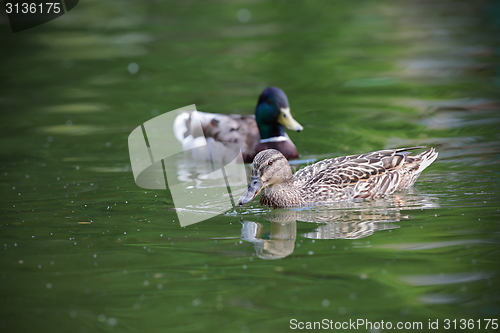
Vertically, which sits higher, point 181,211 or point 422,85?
point 181,211

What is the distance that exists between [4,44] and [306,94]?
9137 millimetres

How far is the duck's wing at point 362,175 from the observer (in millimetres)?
8555

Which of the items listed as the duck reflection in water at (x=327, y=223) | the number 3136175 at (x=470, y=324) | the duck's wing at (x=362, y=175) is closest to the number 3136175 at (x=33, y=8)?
the duck's wing at (x=362, y=175)

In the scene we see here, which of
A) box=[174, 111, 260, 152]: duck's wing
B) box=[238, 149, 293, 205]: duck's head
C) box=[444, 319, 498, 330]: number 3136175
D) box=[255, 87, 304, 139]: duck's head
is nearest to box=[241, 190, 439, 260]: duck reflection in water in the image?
box=[238, 149, 293, 205]: duck's head

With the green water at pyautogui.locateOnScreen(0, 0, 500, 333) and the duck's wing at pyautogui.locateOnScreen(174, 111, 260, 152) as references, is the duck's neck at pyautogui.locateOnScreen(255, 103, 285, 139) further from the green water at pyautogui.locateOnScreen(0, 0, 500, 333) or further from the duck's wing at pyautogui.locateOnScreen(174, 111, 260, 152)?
the green water at pyautogui.locateOnScreen(0, 0, 500, 333)

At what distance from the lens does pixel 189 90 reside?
1462cm

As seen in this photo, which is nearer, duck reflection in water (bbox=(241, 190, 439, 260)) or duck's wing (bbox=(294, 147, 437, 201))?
duck reflection in water (bbox=(241, 190, 439, 260))

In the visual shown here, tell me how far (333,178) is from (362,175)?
1.17 feet

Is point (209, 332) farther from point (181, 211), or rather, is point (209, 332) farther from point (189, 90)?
point (189, 90)

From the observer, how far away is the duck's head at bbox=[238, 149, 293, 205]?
26.9 ft

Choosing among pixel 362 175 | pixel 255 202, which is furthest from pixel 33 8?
pixel 362 175

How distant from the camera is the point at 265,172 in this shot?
8320 millimetres

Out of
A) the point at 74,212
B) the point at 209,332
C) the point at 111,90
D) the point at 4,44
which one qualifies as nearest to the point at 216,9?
the point at 4,44

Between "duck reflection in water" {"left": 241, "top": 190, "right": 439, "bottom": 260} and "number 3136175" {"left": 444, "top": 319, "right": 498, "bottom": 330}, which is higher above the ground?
"number 3136175" {"left": 444, "top": 319, "right": 498, "bottom": 330}
